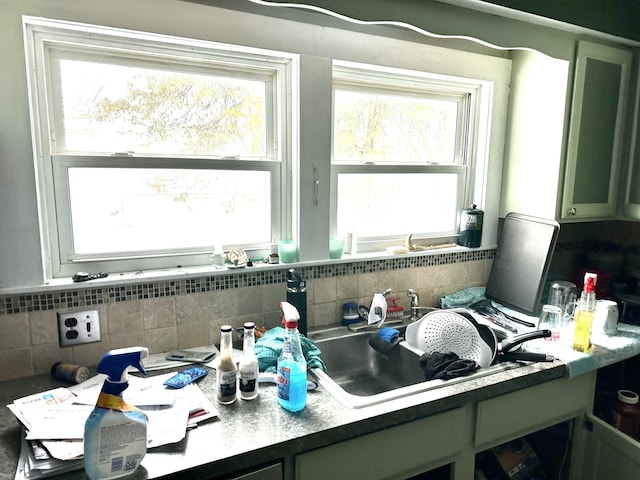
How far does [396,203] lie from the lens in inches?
84.3

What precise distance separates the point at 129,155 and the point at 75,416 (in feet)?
2.88

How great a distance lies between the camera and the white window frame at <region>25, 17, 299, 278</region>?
1.41 meters

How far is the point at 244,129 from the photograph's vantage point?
1.75 m

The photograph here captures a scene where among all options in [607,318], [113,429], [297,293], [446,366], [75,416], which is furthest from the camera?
[607,318]

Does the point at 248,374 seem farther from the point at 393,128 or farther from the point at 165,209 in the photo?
the point at 393,128

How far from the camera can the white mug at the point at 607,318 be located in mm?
1779

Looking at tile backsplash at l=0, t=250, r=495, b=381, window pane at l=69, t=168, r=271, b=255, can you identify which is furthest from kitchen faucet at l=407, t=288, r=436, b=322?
window pane at l=69, t=168, r=271, b=255

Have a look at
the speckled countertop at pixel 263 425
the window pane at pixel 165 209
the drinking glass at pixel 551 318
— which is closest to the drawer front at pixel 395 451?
the speckled countertop at pixel 263 425

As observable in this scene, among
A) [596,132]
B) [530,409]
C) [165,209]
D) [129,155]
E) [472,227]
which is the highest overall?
[596,132]

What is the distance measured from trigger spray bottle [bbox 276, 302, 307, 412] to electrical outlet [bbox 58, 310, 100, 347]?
2.28 feet

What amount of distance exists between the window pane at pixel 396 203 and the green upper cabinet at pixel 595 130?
545 mm

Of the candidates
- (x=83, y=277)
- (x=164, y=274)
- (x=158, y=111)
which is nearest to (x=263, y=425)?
(x=164, y=274)

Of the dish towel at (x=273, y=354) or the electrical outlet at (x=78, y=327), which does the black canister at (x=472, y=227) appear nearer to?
the dish towel at (x=273, y=354)

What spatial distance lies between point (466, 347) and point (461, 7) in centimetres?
129
